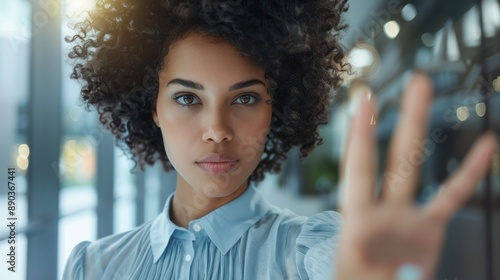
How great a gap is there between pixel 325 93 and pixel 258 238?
270 millimetres

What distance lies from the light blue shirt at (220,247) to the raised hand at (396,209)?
6.3 inches

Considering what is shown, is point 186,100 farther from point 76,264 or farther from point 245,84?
point 76,264

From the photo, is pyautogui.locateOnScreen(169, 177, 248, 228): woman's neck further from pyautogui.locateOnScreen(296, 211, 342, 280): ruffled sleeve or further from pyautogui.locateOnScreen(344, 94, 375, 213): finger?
pyautogui.locateOnScreen(344, 94, 375, 213): finger

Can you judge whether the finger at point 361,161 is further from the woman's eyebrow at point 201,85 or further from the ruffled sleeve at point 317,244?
the woman's eyebrow at point 201,85

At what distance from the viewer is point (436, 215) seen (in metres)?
0.44

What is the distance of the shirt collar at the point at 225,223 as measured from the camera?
2.34ft

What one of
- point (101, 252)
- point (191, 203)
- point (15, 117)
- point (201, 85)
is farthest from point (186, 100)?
point (15, 117)

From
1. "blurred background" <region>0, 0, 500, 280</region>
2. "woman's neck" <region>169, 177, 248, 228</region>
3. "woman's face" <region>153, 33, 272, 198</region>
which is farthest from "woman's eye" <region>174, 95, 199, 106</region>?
"blurred background" <region>0, 0, 500, 280</region>

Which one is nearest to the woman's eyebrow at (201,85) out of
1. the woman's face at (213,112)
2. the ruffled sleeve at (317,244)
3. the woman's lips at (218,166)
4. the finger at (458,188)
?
the woman's face at (213,112)

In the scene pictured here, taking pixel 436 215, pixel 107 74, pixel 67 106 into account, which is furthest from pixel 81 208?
pixel 436 215

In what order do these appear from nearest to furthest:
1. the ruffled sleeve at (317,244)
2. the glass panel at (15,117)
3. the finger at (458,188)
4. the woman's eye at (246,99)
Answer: the finger at (458,188), the ruffled sleeve at (317,244), the woman's eye at (246,99), the glass panel at (15,117)

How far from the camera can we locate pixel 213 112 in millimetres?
662

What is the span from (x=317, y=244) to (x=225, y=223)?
16 centimetres

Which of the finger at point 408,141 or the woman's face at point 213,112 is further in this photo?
the woman's face at point 213,112
